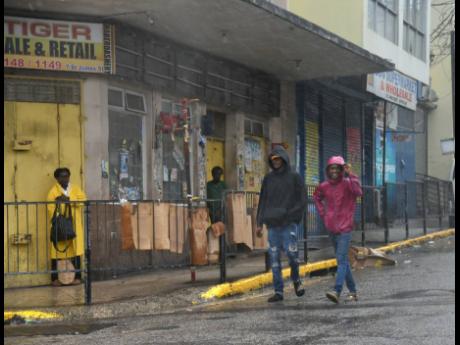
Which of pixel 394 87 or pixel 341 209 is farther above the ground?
pixel 394 87

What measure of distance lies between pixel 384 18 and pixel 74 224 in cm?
1161

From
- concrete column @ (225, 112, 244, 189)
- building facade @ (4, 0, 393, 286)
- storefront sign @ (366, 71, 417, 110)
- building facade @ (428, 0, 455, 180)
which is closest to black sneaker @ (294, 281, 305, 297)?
building facade @ (4, 0, 393, 286)

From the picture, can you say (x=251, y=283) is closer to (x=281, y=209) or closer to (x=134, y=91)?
(x=281, y=209)

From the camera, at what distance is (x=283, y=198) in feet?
28.3

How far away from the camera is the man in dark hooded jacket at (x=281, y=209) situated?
8602mm

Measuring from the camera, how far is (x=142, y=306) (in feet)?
28.0

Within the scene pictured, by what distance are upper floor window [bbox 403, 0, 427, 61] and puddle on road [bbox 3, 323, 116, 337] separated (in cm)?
1467

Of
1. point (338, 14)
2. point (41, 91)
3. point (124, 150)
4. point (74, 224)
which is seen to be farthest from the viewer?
point (338, 14)

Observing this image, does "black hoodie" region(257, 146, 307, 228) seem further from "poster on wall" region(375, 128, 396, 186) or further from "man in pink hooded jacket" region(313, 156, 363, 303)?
"poster on wall" region(375, 128, 396, 186)

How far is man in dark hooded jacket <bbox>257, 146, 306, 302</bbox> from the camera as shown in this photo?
8602mm

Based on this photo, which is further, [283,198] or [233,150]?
[233,150]

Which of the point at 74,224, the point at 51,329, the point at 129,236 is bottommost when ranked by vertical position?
the point at 51,329

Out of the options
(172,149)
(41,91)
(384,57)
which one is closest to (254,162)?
(172,149)

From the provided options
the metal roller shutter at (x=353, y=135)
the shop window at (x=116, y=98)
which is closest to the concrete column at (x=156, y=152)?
the shop window at (x=116, y=98)
